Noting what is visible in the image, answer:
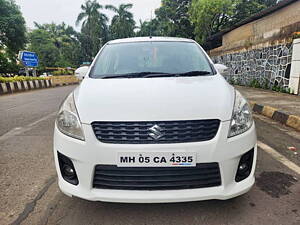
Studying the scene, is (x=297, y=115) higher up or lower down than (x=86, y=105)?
lower down

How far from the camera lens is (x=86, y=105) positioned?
1.71 meters

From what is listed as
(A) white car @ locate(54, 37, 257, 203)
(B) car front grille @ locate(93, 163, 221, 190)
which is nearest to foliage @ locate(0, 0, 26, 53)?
(A) white car @ locate(54, 37, 257, 203)

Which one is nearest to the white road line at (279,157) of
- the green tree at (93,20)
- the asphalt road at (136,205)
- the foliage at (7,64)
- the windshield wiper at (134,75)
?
the asphalt road at (136,205)

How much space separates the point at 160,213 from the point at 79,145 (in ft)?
2.66

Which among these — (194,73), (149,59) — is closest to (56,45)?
(149,59)

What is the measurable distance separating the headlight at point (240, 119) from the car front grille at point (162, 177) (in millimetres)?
303

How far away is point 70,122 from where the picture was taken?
5.56ft

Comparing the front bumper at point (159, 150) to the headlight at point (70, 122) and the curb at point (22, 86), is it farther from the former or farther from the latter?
the curb at point (22, 86)

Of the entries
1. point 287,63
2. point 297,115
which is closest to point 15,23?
point 287,63

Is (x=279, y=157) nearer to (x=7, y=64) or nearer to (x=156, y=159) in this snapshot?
(x=156, y=159)

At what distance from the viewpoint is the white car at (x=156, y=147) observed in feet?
4.94

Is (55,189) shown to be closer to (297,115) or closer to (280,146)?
(280,146)

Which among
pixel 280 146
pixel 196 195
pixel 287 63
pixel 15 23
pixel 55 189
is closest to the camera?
pixel 196 195

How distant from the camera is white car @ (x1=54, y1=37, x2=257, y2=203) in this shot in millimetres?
1507
